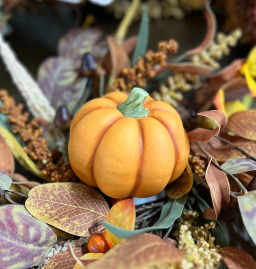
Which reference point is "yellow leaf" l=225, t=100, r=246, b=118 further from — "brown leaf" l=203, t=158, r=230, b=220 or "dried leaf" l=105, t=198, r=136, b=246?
"dried leaf" l=105, t=198, r=136, b=246

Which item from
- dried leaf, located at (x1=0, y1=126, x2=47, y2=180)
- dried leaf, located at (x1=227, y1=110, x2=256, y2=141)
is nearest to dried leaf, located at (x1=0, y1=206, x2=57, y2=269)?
dried leaf, located at (x1=0, y1=126, x2=47, y2=180)

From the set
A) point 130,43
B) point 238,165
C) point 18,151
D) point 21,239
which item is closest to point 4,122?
point 18,151

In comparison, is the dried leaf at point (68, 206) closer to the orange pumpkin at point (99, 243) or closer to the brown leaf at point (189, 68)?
the orange pumpkin at point (99, 243)

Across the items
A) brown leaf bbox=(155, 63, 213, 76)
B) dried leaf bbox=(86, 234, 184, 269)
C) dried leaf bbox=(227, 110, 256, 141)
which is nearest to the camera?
dried leaf bbox=(86, 234, 184, 269)

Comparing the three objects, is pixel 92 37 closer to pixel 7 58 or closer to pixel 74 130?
pixel 7 58

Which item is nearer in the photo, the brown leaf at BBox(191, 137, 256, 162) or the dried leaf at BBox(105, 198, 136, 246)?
the dried leaf at BBox(105, 198, 136, 246)

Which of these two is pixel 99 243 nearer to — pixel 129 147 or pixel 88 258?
pixel 88 258
